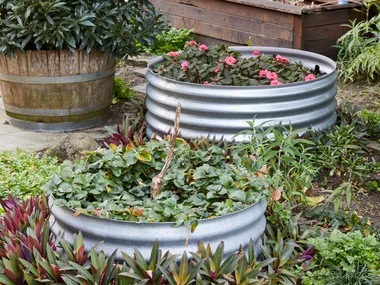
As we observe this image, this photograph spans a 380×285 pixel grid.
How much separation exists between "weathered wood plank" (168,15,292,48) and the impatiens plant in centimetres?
231

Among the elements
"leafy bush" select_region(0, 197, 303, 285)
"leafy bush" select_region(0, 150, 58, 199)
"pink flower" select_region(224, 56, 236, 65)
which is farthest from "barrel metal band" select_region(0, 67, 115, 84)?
"leafy bush" select_region(0, 197, 303, 285)

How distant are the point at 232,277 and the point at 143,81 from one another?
17.5 feet

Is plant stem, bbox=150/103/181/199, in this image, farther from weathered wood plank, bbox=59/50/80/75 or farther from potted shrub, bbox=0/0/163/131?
weathered wood plank, bbox=59/50/80/75

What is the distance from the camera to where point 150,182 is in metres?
3.76

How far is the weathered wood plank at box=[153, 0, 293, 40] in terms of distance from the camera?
25.8 ft

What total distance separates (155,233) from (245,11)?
18.5ft

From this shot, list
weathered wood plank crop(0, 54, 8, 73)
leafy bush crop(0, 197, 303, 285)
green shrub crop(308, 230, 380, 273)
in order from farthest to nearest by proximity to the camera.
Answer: weathered wood plank crop(0, 54, 8, 73) → green shrub crop(308, 230, 380, 273) → leafy bush crop(0, 197, 303, 285)

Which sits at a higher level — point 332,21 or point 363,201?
point 332,21

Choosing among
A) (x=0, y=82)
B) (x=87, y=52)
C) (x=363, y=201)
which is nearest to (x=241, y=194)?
(x=363, y=201)

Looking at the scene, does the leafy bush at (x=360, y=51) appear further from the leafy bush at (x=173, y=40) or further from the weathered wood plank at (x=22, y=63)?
the weathered wood plank at (x=22, y=63)

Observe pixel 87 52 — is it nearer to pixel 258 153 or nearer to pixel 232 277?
pixel 258 153

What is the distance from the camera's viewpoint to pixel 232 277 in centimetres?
308

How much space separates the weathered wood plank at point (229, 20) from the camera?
25.8 ft

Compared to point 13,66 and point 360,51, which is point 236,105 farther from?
point 360,51
